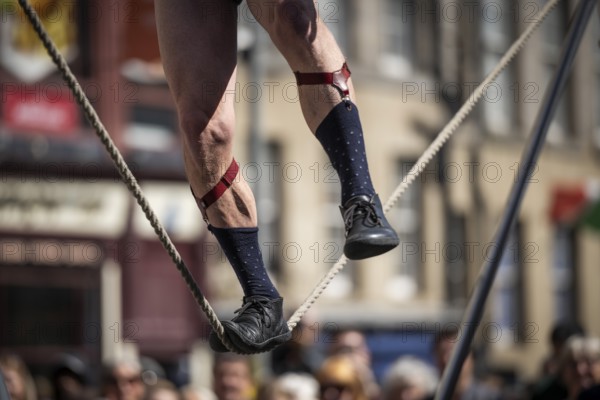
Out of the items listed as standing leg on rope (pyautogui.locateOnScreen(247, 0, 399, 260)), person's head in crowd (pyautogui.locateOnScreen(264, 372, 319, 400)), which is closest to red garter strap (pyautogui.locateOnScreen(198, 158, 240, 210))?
standing leg on rope (pyautogui.locateOnScreen(247, 0, 399, 260))

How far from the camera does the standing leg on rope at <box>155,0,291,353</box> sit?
3.05 meters

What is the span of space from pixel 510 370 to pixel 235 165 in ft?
60.1

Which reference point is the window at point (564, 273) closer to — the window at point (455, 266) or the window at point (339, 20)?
the window at point (455, 266)

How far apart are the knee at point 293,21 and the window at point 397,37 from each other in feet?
53.7

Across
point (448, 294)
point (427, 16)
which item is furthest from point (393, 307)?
point (427, 16)

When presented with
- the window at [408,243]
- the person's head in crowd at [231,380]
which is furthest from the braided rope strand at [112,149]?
the window at [408,243]

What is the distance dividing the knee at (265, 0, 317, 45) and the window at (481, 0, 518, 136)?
18.0 metres

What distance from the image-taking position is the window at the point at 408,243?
63.5ft

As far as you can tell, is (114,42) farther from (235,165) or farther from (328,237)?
(235,165)

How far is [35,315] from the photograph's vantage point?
523 inches

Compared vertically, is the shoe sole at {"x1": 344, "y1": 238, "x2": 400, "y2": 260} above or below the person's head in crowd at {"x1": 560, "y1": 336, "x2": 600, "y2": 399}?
above

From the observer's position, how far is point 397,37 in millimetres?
19906

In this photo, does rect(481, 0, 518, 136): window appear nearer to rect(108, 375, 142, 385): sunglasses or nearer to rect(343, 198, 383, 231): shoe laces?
rect(108, 375, 142, 385): sunglasses

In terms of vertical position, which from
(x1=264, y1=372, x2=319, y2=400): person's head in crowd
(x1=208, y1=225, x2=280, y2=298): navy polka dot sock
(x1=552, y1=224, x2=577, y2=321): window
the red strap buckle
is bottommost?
(x1=552, y1=224, x2=577, y2=321): window
